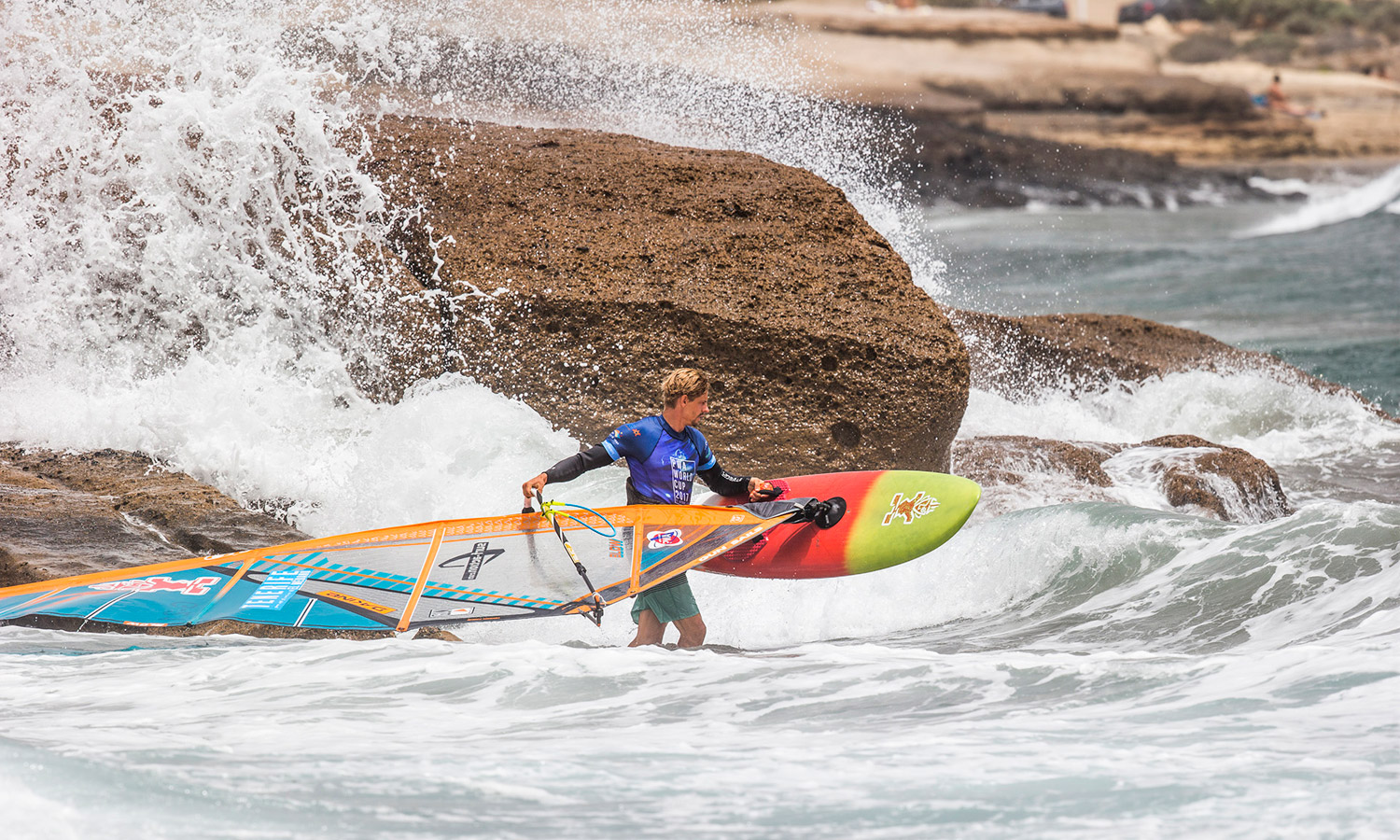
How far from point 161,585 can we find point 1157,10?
169ft

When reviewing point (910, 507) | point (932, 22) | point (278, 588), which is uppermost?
point (932, 22)

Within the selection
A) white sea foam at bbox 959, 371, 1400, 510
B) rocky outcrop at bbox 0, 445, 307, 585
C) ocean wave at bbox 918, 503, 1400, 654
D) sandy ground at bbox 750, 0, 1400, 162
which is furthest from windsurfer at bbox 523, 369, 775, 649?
sandy ground at bbox 750, 0, 1400, 162

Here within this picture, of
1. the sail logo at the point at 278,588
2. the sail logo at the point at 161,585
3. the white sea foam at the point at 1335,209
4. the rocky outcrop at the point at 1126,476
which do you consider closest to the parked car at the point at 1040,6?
the white sea foam at the point at 1335,209

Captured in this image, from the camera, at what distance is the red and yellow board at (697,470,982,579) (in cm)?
484

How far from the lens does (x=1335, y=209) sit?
31.8m

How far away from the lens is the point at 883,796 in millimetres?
2809

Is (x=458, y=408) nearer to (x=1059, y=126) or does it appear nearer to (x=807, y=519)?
(x=807, y=519)

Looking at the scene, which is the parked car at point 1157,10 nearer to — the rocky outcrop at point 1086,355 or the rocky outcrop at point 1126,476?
the rocky outcrop at point 1086,355

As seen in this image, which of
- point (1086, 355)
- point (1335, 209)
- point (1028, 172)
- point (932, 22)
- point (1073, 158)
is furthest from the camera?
point (932, 22)

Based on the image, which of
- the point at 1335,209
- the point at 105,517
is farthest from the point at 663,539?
the point at 1335,209

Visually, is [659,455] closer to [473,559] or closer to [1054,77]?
[473,559]

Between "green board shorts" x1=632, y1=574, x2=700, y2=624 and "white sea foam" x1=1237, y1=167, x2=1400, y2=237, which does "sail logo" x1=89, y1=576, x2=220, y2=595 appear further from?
"white sea foam" x1=1237, y1=167, x2=1400, y2=237

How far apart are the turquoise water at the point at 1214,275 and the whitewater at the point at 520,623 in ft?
18.3

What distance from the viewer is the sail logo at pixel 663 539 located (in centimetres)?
434
